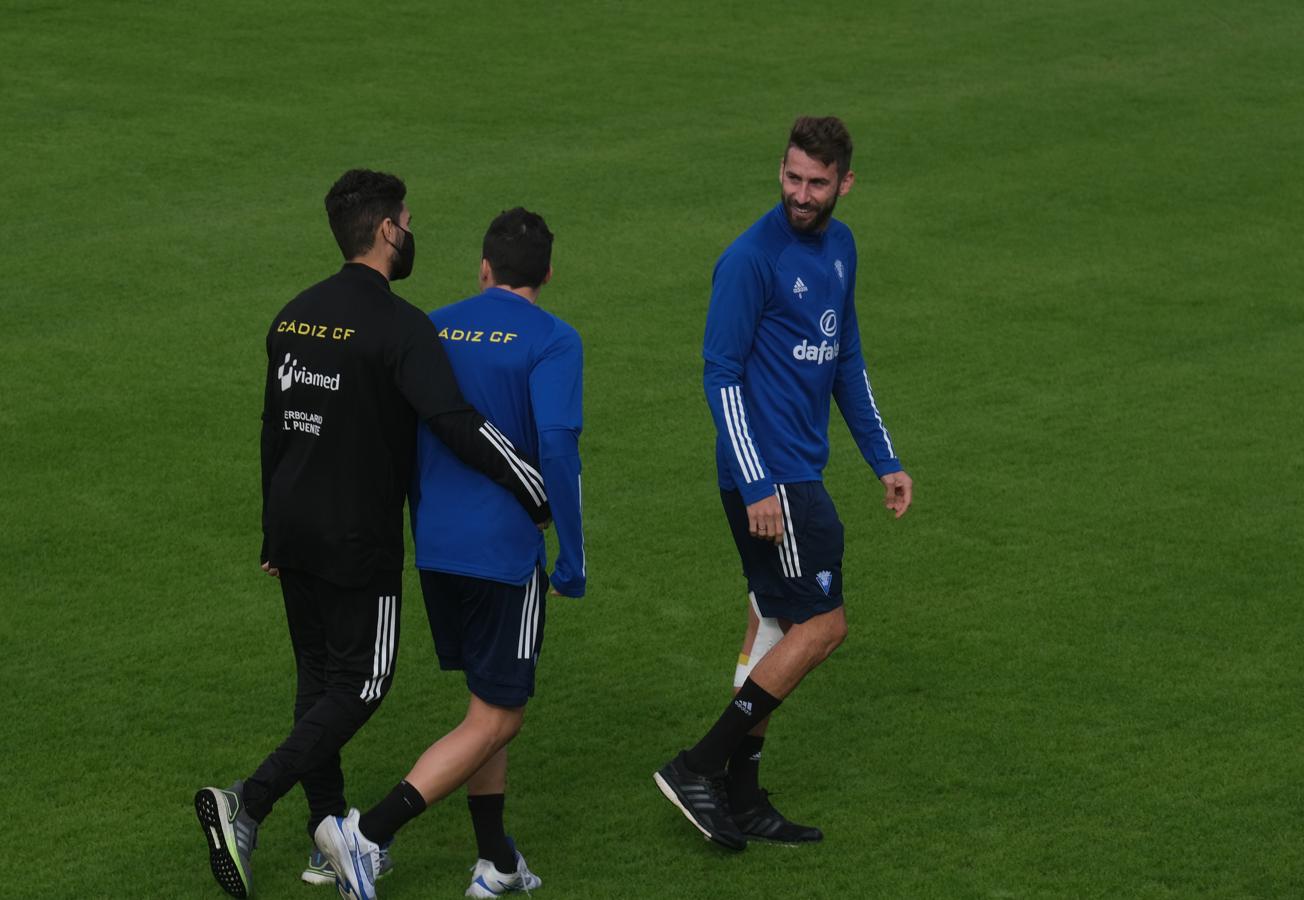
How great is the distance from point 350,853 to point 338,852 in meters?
0.03

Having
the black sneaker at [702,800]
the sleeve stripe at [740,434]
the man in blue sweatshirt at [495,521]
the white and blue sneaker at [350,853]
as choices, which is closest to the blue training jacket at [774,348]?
the sleeve stripe at [740,434]

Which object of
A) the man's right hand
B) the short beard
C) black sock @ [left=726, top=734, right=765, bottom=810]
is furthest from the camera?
black sock @ [left=726, top=734, right=765, bottom=810]

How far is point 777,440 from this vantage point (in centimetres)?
502

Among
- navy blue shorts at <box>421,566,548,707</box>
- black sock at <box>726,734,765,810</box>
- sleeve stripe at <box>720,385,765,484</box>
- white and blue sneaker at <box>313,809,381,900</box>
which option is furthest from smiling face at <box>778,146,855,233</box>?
white and blue sneaker at <box>313,809,381,900</box>

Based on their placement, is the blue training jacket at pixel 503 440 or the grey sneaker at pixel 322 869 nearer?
the blue training jacket at pixel 503 440

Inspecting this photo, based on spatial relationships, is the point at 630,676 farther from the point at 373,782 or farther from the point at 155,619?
the point at 155,619

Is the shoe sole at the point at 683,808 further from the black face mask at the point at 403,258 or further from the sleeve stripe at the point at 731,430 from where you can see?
the black face mask at the point at 403,258

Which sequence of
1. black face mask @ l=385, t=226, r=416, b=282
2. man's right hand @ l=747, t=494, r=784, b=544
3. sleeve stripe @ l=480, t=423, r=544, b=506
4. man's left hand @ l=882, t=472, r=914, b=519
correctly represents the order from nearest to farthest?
1. sleeve stripe @ l=480, t=423, r=544, b=506
2. black face mask @ l=385, t=226, r=416, b=282
3. man's right hand @ l=747, t=494, r=784, b=544
4. man's left hand @ l=882, t=472, r=914, b=519

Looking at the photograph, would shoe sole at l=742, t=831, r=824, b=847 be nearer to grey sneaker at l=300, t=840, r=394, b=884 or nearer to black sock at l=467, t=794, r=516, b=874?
black sock at l=467, t=794, r=516, b=874

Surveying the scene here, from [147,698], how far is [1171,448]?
4.91m

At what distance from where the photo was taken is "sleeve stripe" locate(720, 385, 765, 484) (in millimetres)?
4875

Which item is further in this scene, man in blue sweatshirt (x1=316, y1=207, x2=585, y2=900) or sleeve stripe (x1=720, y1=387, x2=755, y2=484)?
sleeve stripe (x1=720, y1=387, x2=755, y2=484)

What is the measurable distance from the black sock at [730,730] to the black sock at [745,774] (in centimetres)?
14

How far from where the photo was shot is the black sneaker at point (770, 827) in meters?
5.07
